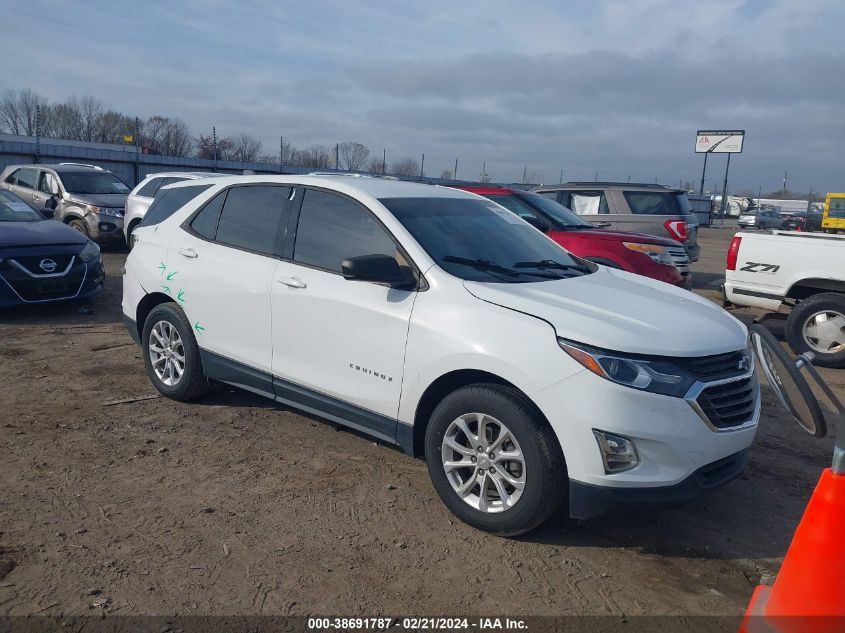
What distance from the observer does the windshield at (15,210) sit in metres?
8.70

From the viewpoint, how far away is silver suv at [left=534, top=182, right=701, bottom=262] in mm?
12289

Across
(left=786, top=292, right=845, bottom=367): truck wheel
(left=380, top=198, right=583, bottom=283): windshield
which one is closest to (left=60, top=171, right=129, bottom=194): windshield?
(left=380, top=198, right=583, bottom=283): windshield

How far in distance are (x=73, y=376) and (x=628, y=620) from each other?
16.2 ft

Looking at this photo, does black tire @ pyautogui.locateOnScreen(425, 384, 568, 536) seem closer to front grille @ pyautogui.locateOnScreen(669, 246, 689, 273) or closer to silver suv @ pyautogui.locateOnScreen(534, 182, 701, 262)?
front grille @ pyautogui.locateOnScreen(669, 246, 689, 273)

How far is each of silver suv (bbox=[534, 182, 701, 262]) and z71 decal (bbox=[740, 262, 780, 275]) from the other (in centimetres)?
379

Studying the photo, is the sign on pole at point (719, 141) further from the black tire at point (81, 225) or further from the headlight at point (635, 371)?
the headlight at point (635, 371)

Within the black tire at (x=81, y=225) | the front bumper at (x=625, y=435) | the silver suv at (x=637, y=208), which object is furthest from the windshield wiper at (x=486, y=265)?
the black tire at (x=81, y=225)

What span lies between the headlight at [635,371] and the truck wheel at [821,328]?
544cm

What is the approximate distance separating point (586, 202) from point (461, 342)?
33.2ft

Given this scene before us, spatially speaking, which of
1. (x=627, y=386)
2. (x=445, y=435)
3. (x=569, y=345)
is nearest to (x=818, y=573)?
(x=627, y=386)

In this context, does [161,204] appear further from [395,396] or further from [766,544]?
[766,544]

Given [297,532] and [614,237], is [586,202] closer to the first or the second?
[614,237]

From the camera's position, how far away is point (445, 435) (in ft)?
→ 12.1

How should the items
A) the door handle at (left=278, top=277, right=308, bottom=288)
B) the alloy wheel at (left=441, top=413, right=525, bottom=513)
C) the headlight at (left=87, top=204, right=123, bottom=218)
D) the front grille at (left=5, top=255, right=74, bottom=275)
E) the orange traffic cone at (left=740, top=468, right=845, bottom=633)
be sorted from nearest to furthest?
the orange traffic cone at (left=740, top=468, right=845, bottom=633)
the alloy wheel at (left=441, top=413, right=525, bottom=513)
the door handle at (left=278, top=277, right=308, bottom=288)
the front grille at (left=5, top=255, right=74, bottom=275)
the headlight at (left=87, top=204, right=123, bottom=218)
